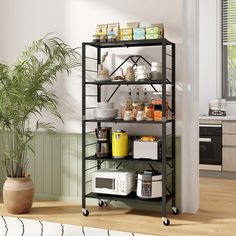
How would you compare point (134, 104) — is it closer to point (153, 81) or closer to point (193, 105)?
point (153, 81)

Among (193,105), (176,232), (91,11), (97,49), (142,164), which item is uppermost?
(91,11)

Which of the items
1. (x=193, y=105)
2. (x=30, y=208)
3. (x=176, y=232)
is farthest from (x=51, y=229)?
(x=193, y=105)

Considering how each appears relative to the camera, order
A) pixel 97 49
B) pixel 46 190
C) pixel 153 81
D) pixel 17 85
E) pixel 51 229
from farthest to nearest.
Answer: pixel 46 190 → pixel 97 49 → pixel 17 85 → pixel 153 81 → pixel 51 229

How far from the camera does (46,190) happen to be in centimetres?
461

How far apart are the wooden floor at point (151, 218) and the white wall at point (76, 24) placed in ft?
0.81

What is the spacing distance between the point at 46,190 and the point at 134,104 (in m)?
1.45

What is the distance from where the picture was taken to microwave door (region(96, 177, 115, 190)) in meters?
3.96

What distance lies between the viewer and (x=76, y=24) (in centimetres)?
441

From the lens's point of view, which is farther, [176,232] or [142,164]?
[142,164]

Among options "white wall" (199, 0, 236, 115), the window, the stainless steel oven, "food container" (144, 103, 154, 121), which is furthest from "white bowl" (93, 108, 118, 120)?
the window

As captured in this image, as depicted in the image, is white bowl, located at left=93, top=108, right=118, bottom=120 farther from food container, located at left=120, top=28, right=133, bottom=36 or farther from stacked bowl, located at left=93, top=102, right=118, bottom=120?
food container, located at left=120, top=28, right=133, bottom=36

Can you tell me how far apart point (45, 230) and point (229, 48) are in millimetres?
3983

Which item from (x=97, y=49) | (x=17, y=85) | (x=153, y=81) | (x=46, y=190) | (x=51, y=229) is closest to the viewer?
(x=51, y=229)

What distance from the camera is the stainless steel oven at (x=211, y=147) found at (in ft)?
18.6
